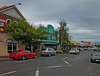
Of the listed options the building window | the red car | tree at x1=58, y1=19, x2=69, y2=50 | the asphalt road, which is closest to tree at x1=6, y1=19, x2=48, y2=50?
the building window

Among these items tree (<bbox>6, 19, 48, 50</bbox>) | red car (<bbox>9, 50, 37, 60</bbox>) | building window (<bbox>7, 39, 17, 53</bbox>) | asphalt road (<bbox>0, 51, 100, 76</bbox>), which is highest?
tree (<bbox>6, 19, 48, 50</bbox>)

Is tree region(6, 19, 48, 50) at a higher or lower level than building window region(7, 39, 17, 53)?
higher

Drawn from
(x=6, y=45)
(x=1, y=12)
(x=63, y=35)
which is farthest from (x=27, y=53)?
(x=63, y=35)

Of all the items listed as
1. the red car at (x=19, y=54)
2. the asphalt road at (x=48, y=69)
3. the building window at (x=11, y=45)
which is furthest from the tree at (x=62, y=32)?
the asphalt road at (x=48, y=69)

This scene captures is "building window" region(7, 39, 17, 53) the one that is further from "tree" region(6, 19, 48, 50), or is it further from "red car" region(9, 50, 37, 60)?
"red car" region(9, 50, 37, 60)

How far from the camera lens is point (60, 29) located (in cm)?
3825

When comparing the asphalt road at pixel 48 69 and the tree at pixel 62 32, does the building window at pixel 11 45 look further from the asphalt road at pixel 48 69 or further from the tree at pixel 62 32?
the tree at pixel 62 32

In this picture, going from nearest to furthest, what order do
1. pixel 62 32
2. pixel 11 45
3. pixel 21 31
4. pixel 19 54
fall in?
1. pixel 19 54
2. pixel 21 31
3. pixel 11 45
4. pixel 62 32

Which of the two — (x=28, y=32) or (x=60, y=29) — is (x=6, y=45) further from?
(x=60, y=29)

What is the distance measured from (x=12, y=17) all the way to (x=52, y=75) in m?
18.4

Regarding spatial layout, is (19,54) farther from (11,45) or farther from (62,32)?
(62,32)

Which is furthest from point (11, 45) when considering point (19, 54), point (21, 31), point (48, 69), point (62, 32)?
point (62, 32)

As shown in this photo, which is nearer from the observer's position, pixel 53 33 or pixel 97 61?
pixel 97 61

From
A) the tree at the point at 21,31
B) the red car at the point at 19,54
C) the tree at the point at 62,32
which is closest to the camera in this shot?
the red car at the point at 19,54
